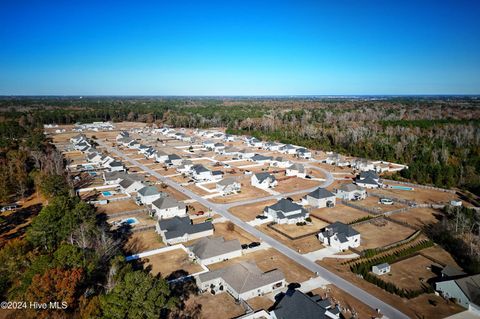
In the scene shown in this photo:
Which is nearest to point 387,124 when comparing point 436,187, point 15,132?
point 436,187

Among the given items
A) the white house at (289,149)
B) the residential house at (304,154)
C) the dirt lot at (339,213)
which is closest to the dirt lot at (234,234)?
the dirt lot at (339,213)

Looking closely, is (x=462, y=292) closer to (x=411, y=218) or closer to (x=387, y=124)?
(x=411, y=218)

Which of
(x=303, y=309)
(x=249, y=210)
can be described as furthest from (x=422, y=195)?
(x=303, y=309)

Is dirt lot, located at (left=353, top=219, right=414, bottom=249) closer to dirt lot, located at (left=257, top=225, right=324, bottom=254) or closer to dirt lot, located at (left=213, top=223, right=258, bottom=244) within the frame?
dirt lot, located at (left=257, top=225, right=324, bottom=254)

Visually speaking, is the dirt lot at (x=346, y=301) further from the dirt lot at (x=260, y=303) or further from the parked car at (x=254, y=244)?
the parked car at (x=254, y=244)

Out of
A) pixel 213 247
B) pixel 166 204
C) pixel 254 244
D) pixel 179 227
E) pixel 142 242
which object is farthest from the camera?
pixel 166 204

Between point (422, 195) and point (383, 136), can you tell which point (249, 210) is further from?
point (383, 136)

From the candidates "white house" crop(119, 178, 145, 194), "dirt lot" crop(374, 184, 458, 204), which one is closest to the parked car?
"white house" crop(119, 178, 145, 194)
